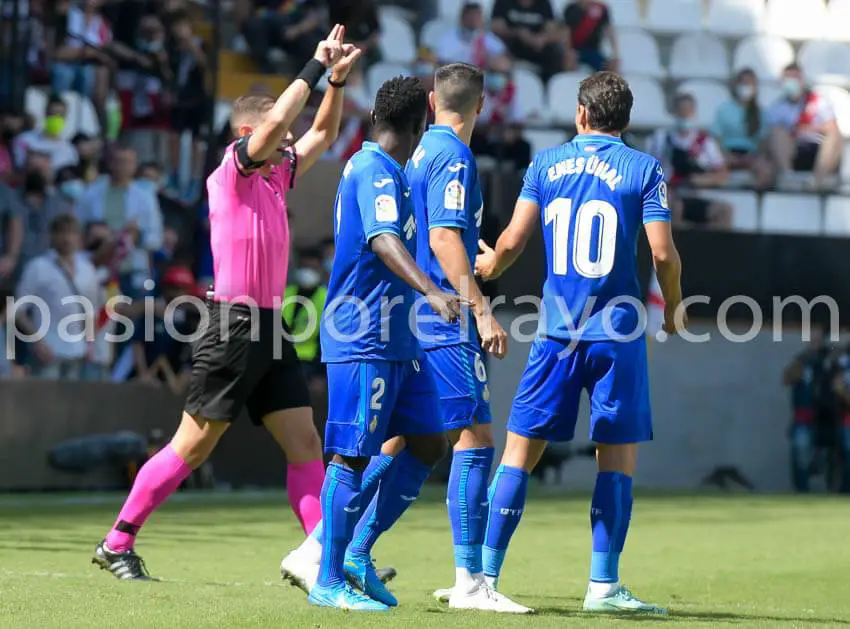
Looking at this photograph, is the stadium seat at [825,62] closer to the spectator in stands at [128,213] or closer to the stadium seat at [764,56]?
the stadium seat at [764,56]

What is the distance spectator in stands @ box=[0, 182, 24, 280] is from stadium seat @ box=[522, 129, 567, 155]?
7.18m

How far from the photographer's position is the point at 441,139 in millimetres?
6707

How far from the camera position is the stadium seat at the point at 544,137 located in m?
20.2

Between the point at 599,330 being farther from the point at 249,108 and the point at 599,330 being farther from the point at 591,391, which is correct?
the point at 249,108

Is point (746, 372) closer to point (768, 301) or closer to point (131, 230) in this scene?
point (768, 301)

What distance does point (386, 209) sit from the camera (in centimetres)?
611

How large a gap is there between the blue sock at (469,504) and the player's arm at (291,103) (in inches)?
60.0

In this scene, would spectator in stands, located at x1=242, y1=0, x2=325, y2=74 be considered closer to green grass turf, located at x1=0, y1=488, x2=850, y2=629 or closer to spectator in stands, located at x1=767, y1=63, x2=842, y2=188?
green grass turf, located at x1=0, y1=488, x2=850, y2=629

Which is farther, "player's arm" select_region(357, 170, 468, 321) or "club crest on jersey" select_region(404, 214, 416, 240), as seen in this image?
"club crest on jersey" select_region(404, 214, 416, 240)

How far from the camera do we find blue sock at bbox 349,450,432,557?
684 cm

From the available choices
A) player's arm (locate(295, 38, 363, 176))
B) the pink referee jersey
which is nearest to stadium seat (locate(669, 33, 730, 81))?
player's arm (locate(295, 38, 363, 176))

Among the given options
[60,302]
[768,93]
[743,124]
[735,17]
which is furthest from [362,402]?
[735,17]

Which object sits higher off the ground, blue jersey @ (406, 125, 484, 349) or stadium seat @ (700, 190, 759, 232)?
stadium seat @ (700, 190, 759, 232)

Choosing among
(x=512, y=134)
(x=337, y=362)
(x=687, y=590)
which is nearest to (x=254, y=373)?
(x=337, y=362)
